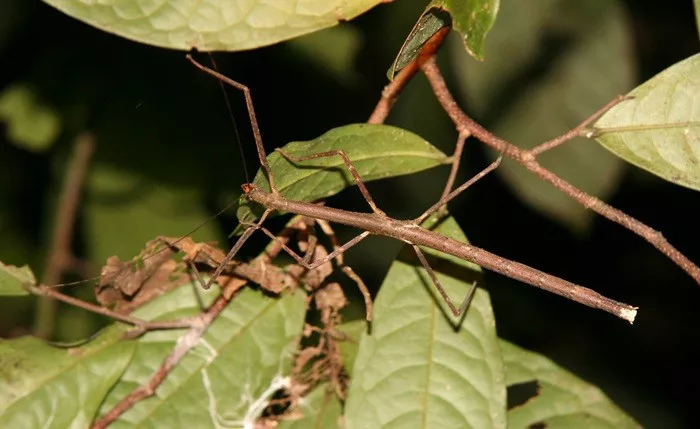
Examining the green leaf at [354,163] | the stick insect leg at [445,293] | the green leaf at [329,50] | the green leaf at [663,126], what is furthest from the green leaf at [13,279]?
the green leaf at [663,126]

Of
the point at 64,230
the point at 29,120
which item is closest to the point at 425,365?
the point at 64,230

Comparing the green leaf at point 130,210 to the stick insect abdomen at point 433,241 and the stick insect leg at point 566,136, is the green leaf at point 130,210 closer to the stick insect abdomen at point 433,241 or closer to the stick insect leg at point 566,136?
the stick insect abdomen at point 433,241

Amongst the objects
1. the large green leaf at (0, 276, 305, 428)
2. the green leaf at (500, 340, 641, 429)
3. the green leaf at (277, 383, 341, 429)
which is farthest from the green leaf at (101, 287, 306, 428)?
the green leaf at (500, 340, 641, 429)

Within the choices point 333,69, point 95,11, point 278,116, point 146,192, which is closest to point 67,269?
point 146,192

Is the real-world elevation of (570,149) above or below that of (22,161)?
above

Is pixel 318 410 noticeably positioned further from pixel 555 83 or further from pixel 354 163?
pixel 555 83

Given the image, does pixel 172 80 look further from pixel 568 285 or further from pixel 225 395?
pixel 568 285
